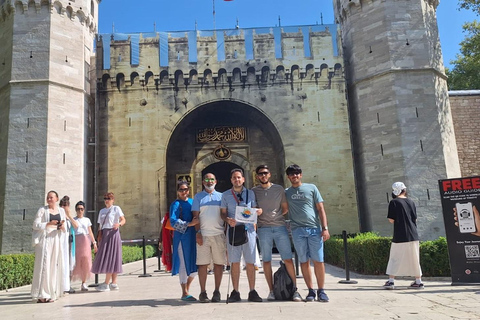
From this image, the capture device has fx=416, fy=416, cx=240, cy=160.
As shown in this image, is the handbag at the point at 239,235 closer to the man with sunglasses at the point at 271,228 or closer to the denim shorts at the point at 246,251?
the denim shorts at the point at 246,251

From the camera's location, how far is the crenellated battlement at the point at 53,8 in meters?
15.4

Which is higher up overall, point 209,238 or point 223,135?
point 223,135

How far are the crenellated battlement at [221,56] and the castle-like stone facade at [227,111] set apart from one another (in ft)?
0.14

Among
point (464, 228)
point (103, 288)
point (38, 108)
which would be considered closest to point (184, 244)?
point (103, 288)

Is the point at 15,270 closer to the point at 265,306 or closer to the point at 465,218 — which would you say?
the point at 265,306

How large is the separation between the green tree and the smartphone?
16922 mm

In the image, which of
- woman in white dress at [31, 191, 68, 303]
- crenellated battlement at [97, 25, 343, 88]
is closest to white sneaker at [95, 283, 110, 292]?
woman in white dress at [31, 191, 68, 303]

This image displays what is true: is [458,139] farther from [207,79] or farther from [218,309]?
[218,309]

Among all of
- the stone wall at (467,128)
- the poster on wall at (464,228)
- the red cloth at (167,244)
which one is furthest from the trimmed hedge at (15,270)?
the stone wall at (467,128)

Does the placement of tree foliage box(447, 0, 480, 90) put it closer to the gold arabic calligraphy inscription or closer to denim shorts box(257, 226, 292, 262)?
the gold arabic calligraphy inscription

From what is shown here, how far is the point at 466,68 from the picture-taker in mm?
24312

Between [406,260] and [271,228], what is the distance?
243cm

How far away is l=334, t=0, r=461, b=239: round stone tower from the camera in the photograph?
14.5 metres

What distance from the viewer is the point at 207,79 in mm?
17312
